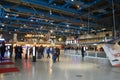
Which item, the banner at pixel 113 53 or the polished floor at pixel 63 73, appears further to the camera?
the banner at pixel 113 53

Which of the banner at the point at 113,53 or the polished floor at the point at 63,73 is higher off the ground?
the banner at the point at 113,53

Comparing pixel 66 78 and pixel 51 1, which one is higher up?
pixel 51 1

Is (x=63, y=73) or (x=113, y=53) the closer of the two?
(x=63, y=73)

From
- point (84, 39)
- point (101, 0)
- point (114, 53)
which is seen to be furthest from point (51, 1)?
point (84, 39)

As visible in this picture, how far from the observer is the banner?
14.0 meters

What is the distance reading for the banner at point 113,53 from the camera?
14016 millimetres

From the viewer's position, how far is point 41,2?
572 inches

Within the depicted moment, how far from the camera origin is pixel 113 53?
1418 centimetres

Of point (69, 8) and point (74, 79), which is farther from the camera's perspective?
point (69, 8)

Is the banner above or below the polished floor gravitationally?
above

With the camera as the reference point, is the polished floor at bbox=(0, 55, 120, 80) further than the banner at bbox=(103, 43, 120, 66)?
No

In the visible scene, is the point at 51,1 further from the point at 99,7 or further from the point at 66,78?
the point at 66,78

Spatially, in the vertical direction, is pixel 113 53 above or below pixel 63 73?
above

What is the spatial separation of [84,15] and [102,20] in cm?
318
